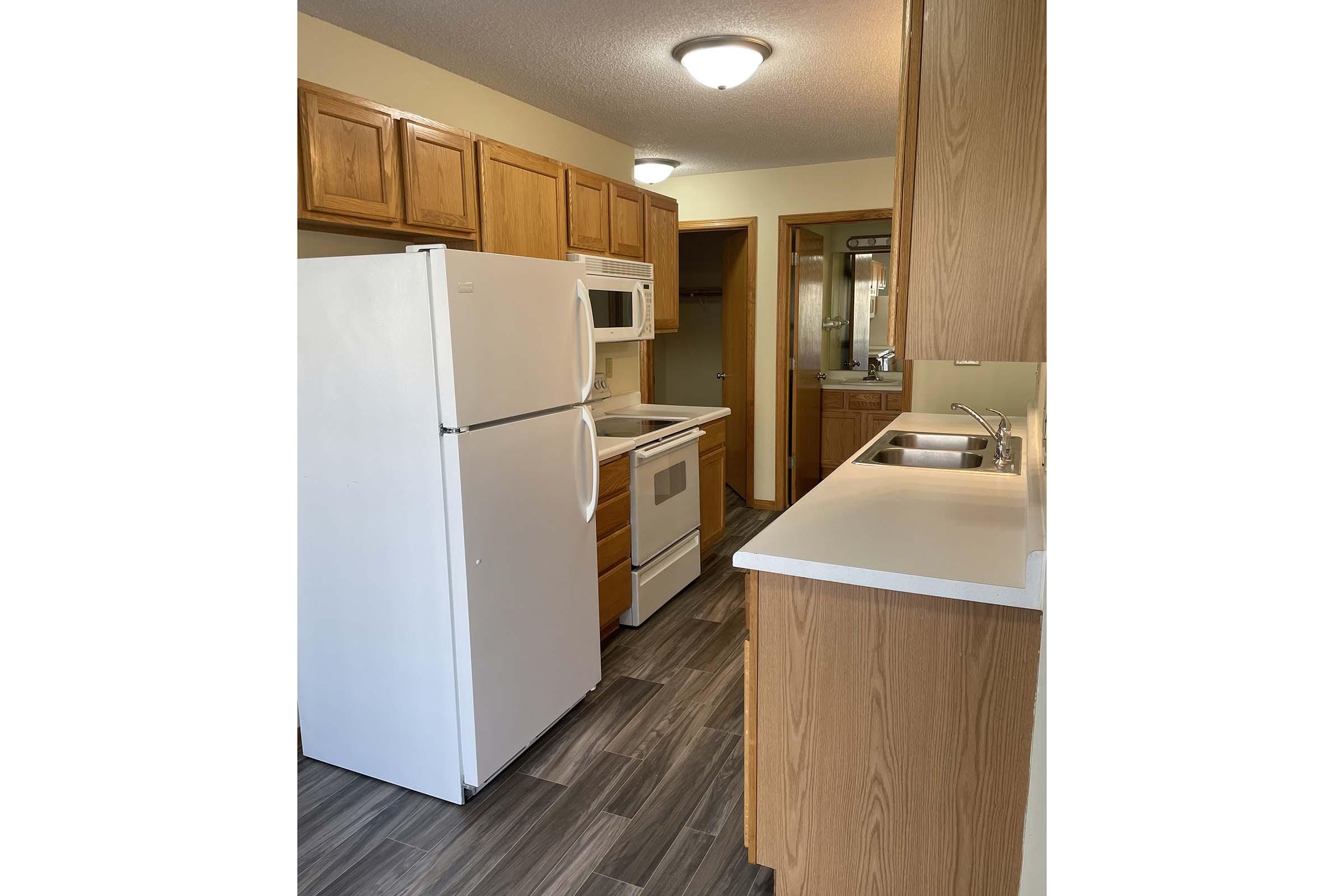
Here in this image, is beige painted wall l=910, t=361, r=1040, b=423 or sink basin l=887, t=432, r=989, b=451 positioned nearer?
sink basin l=887, t=432, r=989, b=451

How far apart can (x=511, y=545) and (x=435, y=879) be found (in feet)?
2.88

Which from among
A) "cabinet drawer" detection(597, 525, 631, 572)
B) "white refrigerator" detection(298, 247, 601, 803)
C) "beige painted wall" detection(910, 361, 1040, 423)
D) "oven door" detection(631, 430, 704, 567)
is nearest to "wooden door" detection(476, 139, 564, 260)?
"white refrigerator" detection(298, 247, 601, 803)

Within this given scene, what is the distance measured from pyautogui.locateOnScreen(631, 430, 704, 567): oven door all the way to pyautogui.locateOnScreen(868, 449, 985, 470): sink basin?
1.00 m

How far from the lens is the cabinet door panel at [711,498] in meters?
4.16

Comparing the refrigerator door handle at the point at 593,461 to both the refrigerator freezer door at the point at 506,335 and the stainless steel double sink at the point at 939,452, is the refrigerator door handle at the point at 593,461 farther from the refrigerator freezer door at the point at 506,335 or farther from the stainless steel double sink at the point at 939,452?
the stainless steel double sink at the point at 939,452

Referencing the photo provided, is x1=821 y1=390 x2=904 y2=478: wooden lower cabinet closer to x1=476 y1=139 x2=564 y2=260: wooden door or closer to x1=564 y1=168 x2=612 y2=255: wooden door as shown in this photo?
x1=564 y1=168 x2=612 y2=255: wooden door

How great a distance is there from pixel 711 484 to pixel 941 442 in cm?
145

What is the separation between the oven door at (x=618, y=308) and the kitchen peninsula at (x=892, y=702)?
1.85m

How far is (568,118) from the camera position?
12.5ft

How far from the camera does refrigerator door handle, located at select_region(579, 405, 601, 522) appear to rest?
2645 mm

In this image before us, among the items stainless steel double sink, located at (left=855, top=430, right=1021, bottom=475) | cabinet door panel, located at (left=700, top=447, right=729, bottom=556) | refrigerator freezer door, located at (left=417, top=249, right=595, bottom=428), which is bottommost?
cabinet door panel, located at (left=700, top=447, right=729, bottom=556)
